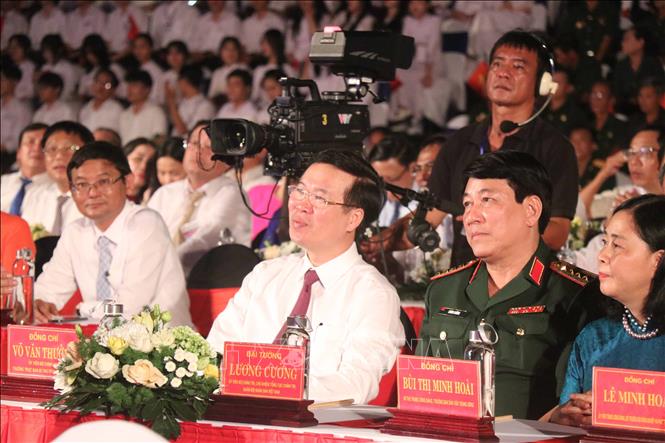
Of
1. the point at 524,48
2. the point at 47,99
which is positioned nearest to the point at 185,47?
the point at 47,99

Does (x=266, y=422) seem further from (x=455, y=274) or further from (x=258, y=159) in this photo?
(x=258, y=159)

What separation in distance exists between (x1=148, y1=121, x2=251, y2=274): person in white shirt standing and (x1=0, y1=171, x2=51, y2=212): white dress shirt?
55.2 inches

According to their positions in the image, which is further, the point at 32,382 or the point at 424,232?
the point at 424,232

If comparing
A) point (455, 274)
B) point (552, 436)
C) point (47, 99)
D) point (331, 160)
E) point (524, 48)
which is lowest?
point (552, 436)

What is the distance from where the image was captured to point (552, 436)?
273 cm

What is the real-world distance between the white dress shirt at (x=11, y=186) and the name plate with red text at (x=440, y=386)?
536 cm

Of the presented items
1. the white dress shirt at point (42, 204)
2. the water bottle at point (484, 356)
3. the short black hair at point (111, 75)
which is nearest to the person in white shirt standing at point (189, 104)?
the short black hair at point (111, 75)

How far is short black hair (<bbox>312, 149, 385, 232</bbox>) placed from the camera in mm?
3709

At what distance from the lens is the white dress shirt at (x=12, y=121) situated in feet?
35.9

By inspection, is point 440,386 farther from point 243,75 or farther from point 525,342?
point 243,75

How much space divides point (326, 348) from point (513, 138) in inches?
Result: 54.1

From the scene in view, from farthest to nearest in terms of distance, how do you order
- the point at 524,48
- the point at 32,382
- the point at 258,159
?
the point at 258,159, the point at 524,48, the point at 32,382

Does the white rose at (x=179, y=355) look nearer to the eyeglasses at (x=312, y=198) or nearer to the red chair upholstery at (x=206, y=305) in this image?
the eyeglasses at (x=312, y=198)

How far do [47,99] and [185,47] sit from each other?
1.30 m
